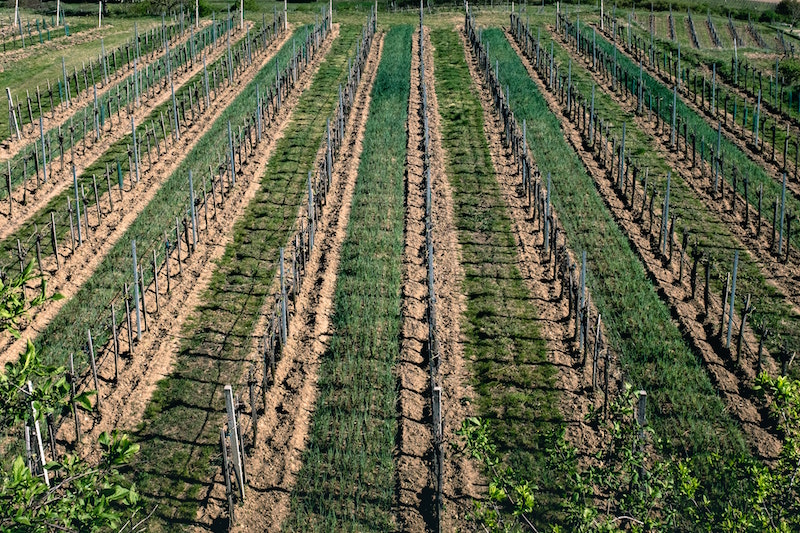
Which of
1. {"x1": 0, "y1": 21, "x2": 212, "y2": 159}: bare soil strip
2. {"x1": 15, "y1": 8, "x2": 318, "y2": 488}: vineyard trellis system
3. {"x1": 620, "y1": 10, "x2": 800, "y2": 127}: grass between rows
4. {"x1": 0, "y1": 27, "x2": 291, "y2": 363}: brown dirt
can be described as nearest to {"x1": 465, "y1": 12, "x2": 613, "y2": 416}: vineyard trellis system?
{"x1": 15, "y1": 8, "x2": 318, "y2": 488}: vineyard trellis system

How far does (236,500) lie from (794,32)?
149 feet

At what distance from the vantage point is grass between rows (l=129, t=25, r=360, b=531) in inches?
497

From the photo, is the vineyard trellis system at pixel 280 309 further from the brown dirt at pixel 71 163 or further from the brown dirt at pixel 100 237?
the brown dirt at pixel 71 163

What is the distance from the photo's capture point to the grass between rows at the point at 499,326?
13.8 m

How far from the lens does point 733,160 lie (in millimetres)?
25203

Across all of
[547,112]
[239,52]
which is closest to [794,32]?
[547,112]

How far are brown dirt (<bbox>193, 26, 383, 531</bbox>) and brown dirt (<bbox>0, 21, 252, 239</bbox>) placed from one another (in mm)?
6509

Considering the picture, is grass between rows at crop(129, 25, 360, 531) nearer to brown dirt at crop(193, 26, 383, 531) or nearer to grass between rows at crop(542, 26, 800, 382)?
brown dirt at crop(193, 26, 383, 531)

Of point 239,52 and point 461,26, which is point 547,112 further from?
point 461,26

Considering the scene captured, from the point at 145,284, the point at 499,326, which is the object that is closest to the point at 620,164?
the point at 499,326

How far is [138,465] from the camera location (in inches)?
509

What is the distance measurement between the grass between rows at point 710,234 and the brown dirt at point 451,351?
473 centimetres

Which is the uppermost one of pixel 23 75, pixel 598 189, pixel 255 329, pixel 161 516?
pixel 23 75

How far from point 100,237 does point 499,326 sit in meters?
8.86
